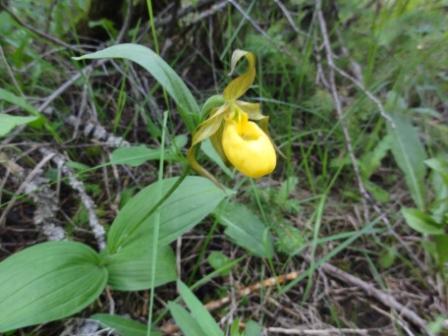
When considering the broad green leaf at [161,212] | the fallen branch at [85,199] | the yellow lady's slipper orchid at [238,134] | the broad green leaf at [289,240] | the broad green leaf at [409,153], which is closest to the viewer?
the yellow lady's slipper orchid at [238,134]

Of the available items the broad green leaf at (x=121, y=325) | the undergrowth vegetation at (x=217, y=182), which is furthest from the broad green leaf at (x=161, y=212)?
the broad green leaf at (x=121, y=325)

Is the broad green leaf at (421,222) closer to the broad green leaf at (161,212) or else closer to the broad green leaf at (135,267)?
the broad green leaf at (161,212)

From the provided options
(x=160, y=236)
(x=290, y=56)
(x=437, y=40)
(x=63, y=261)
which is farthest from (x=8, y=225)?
(x=437, y=40)

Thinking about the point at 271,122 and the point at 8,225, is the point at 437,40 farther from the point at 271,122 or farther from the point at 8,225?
the point at 8,225

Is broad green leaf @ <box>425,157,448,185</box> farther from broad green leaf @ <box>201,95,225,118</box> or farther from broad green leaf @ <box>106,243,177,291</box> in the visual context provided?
broad green leaf @ <box>106,243,177,291</box>

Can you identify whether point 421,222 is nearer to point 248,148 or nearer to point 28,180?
point 248,148

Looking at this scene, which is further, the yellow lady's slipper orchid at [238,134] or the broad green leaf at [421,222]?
the broad green leaf at [421,222]

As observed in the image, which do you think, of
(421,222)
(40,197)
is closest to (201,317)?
(40,197)

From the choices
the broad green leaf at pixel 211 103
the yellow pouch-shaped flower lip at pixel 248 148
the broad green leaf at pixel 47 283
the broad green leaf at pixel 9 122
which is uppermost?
the broad green leaf at pixel 9 122

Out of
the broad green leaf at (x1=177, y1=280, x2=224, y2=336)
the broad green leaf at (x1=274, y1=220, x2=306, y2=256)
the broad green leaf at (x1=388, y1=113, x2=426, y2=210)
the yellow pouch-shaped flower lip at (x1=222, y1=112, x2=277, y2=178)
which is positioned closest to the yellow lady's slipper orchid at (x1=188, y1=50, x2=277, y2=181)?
the yellow pouch-shaped flower lip at (x1=222, y1=112, x2=277, y2=178)
